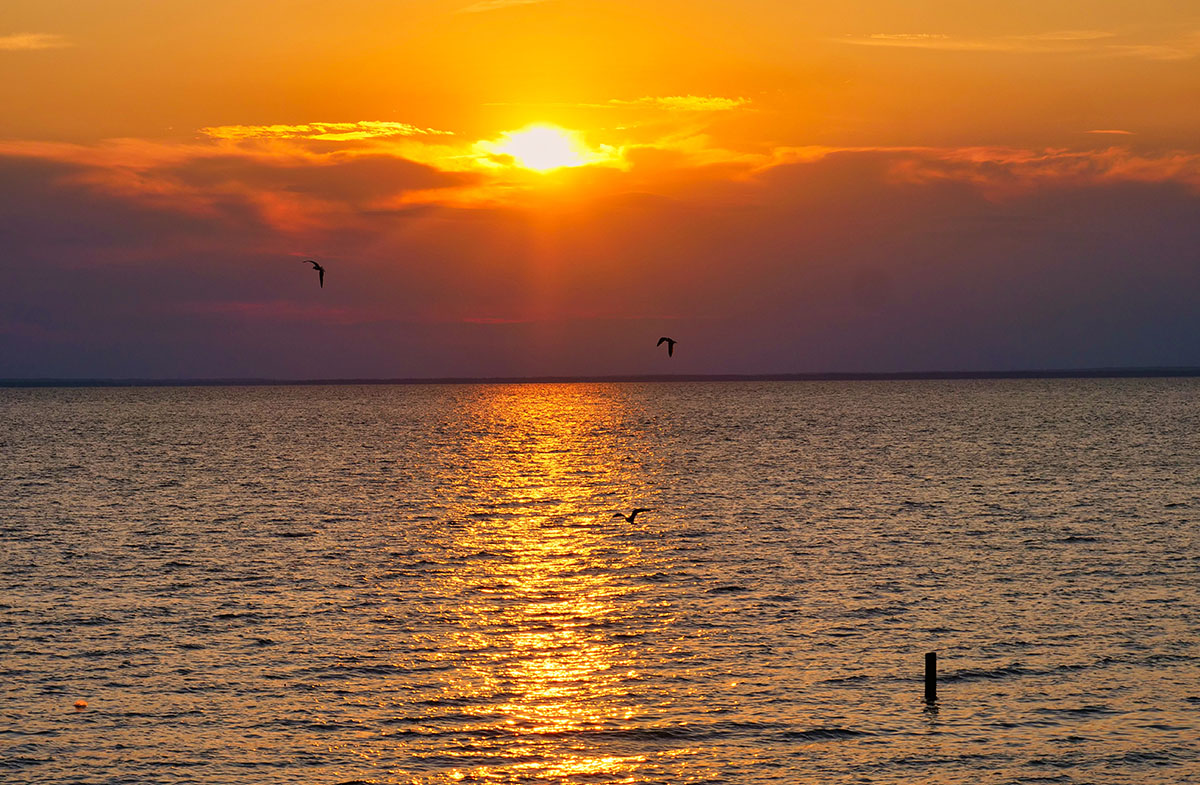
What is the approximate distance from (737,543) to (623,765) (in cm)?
4070

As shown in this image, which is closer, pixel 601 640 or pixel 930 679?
pixel 930 679

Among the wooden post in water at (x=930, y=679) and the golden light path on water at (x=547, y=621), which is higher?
the wooden post in water at (x=930, y=679)

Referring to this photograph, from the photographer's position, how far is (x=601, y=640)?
47156 millimetres

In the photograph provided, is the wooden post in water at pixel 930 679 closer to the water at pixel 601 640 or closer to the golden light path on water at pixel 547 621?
the water at pixel 601 640

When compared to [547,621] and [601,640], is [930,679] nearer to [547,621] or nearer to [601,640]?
[601,640]

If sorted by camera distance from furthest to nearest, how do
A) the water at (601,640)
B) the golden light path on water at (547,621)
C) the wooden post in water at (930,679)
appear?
the wooden post in water at (930,679)
the golden light path on water at (547,621)
the water at (601,640)

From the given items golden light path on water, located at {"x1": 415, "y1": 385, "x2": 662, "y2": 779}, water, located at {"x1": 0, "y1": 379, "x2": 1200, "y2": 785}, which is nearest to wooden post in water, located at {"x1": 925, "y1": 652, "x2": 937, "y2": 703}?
water, located at {"x1": 0, "y1": 379, "x2": 1200, "y2": 785}

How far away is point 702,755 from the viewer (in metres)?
34.1

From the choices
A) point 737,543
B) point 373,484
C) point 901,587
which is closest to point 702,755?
point 901,587

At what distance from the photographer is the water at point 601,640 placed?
34188 mm

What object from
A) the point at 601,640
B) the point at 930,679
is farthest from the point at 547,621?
the point at 930,679

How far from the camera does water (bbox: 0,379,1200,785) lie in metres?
34.2

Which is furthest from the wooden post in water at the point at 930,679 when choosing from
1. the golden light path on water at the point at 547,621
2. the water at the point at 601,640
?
the golden light path on water at the point at 547,621

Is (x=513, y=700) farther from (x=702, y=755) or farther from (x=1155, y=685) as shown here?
(x=1155, y=685)
